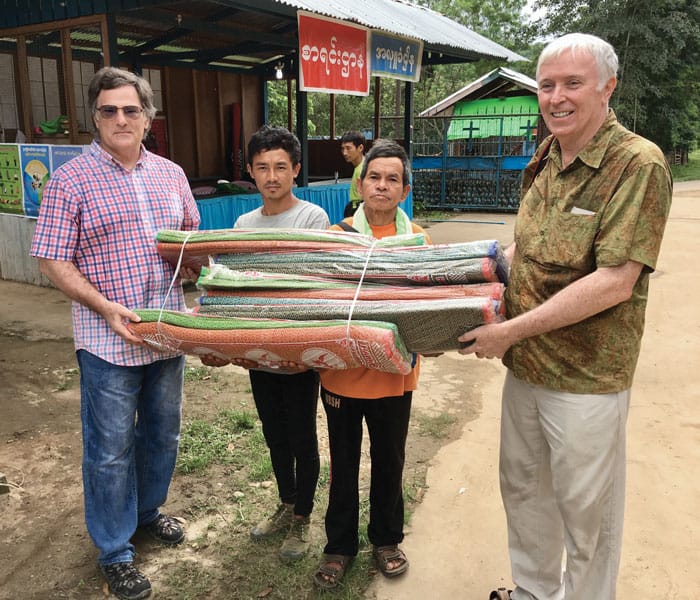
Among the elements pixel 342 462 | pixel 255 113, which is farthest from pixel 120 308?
pixel 255 113

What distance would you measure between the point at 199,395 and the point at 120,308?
2.23 meters

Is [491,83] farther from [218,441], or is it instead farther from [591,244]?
[591,244]

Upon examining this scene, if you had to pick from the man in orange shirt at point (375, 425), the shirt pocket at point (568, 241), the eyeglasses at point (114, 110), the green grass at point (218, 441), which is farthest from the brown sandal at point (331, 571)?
the eyeglasses at point (114, 110)

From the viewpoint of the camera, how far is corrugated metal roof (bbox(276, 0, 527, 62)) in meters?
7.36

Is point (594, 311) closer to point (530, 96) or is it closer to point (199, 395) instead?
point (199, 395)

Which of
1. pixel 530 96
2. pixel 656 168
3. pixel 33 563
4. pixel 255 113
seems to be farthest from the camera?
pixel 530 96

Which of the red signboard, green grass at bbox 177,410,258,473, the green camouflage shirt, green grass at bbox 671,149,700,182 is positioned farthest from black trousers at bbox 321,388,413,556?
green grass at bbox 671,149,700,182

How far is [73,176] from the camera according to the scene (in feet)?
6.91

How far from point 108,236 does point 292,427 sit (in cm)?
98

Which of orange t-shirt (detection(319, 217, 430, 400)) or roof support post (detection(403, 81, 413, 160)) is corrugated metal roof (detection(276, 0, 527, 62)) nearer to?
roof support post (detection(403, 81, 413, 160))

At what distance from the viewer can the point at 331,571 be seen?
2324 millimetres

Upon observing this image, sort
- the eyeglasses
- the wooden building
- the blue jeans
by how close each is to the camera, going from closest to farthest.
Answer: the eyeglasses
the blue jeans
the wooden building

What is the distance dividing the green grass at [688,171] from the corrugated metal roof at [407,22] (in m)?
14.1

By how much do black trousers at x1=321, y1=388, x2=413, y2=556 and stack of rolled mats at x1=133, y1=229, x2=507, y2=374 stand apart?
1.55 feet
